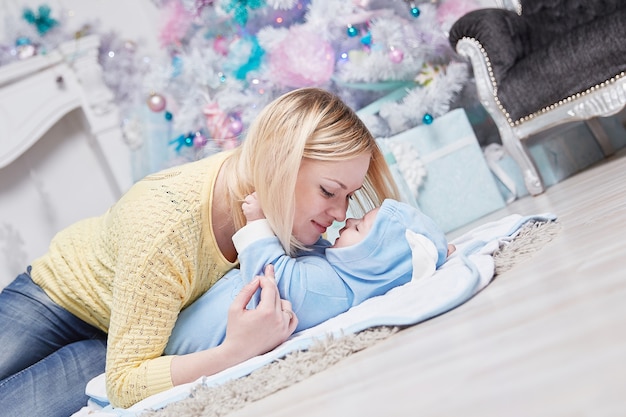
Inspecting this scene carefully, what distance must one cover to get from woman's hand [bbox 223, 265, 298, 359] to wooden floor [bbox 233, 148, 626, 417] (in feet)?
0.81

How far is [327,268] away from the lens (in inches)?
61.8

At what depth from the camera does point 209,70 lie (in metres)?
3.37

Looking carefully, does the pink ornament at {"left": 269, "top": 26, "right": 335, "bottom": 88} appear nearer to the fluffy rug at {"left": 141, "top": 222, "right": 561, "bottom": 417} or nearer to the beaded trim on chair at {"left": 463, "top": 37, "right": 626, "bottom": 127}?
the beaded trim on chair at {"left": 463, "top": 37, "right": 626, "bottom": 127}

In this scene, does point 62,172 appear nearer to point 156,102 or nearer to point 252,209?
point 156,102

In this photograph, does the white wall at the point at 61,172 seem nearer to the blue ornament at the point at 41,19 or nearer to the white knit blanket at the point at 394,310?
the blue ornament at the point at 41,19

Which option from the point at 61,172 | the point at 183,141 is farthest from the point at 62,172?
the point at 183,141

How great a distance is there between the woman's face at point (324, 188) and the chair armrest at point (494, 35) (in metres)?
1.49

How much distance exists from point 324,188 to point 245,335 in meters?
0.31

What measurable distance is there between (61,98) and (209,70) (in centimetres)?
91

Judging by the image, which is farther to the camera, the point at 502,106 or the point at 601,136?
the point at 601,136

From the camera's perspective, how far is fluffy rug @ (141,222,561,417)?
1.16m

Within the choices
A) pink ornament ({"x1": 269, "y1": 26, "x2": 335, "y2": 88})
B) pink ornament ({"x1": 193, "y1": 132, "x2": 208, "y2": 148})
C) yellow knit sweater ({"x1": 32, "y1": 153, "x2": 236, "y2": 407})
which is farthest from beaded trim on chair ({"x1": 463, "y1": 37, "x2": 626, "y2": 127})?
yellow knit sweater ({"x1": 32, "y1": 153, "x2": 236, "y2": 407})

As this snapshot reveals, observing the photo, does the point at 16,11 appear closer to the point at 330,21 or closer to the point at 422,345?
the point at 330,21

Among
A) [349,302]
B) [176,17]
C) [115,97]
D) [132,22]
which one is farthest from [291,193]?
[132,22]
